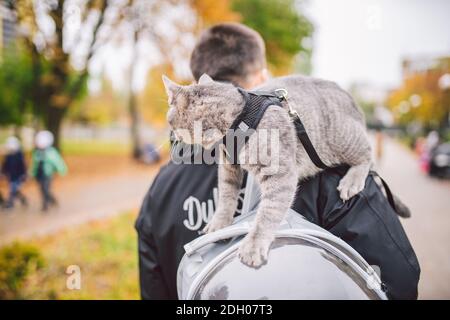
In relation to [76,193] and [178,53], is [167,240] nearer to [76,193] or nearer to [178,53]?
[76,193]

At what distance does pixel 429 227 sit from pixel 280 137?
7559mm

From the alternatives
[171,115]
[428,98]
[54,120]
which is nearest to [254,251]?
[171,115]

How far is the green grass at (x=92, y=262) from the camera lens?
14.8 feet

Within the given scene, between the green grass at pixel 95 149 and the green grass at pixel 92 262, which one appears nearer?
the green grass at pixel 92 262

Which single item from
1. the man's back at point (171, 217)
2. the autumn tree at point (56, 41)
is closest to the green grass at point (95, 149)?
the autumn tree at point (56, 41)

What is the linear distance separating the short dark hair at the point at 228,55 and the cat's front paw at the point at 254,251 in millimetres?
1109

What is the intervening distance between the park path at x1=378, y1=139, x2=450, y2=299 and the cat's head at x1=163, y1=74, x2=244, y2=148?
14.5ft

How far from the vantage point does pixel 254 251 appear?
1.40 meters

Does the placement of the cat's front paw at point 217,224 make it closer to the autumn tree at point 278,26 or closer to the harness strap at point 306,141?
the harness strap at point 306,141

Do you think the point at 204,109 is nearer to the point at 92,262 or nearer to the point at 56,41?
the point at 92,262

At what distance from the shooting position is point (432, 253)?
21.3 feet

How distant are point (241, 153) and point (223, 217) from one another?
359 millimetres

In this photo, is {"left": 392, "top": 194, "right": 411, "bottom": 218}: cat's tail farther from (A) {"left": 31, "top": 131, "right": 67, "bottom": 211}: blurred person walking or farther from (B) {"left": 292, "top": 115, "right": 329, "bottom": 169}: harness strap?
(A) {"left": 31, "top": 131, "right": 67, "bottom": 211}: blurred person walking
